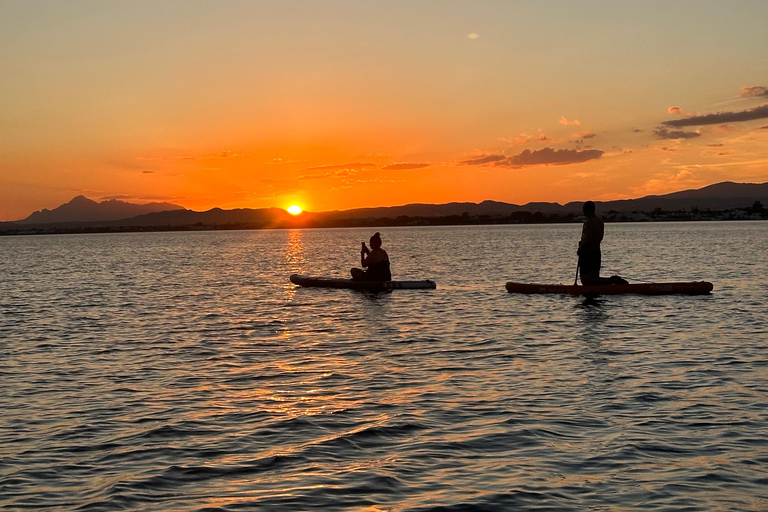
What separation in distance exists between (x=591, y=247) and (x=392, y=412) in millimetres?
16411

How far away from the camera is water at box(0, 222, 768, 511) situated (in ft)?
25.8

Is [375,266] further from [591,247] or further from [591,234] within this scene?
[591,234]

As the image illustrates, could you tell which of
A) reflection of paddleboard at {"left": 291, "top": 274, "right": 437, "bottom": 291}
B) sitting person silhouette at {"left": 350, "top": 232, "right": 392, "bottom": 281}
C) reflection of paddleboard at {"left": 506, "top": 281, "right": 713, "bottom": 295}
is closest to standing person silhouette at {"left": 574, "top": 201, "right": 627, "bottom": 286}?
reflection of paddleboard at {"left": 506, "top": 281, "right": 713, "bottom": 295}

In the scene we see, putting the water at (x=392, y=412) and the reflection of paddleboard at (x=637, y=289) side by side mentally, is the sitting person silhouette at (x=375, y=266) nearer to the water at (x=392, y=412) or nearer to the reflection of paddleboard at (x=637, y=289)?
the reflection of paddleboard at (x=637, y=289)

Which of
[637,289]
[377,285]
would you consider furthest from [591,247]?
[377,285]

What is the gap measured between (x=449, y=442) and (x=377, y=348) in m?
7.99

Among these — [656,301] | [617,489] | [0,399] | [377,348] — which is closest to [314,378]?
[377,348]

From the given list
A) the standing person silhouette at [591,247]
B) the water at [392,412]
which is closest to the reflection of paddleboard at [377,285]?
the water at [392,412]

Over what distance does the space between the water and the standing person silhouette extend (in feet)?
9.10

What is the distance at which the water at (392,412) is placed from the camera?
7852mm

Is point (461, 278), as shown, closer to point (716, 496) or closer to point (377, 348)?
point (377, 348)

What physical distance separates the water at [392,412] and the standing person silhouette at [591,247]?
9.10 feet

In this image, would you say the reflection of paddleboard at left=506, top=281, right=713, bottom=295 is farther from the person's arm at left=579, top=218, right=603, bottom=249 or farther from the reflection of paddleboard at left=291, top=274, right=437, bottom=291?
the reflection of paddleboard at left=291, top=274, right=437, bottom=291

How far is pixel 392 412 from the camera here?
11094 millimetres
